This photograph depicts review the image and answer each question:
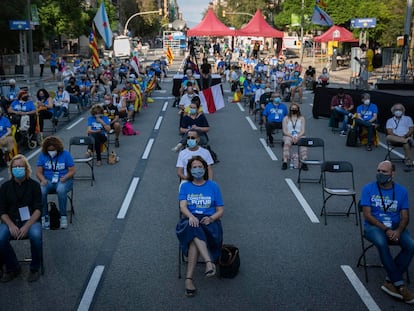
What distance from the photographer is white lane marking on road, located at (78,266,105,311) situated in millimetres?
6105

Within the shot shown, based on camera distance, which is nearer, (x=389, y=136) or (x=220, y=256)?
(x=220, y=256)

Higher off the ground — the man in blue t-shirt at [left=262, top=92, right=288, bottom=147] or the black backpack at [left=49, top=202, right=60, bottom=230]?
the man in blue t-shirt at [left=262, top=92, right=288, bottom=147]

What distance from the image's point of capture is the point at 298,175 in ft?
38.9

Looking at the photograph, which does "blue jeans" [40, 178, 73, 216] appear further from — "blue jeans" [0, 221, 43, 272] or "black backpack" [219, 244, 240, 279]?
"black backpack" [219, 244, 240, 279]

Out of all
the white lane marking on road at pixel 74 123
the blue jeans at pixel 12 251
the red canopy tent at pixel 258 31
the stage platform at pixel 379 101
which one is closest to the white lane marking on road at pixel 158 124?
the white lane marking on road at pixel 74 123

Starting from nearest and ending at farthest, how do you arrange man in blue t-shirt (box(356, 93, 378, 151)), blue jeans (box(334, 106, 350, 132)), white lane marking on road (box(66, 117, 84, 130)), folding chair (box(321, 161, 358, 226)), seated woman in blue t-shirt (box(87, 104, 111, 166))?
folding chair (box(321, 161, 358, 226))
seated woman in blue t-shirt (box(87, 104, 111, 166))
man in blue t-shirt (box(356, 93, 378, 151))
blue jeans (box(334, 106, 350, 132))
white lane marking on road (box(66, 117, 84, 130))

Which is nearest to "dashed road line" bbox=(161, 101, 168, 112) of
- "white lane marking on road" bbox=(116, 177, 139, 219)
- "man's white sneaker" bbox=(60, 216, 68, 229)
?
"white lane marking on road" bbox=(116, 177, 139, 219)

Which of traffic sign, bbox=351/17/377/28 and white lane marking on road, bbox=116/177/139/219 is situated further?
traffic sign, bbox=351/17/377/28

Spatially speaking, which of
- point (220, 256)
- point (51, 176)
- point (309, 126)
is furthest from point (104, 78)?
point (220, 256)

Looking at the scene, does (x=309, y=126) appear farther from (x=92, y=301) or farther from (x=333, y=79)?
(x=333, y=79)

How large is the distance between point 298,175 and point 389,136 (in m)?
2.82

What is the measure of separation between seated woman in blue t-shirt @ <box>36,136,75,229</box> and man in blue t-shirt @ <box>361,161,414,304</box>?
4.56m

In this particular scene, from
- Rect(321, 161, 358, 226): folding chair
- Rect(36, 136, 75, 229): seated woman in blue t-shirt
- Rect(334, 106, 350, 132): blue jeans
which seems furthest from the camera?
Rect(334, 106, 350, 132): blue jeans

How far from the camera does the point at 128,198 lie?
34.1ft
